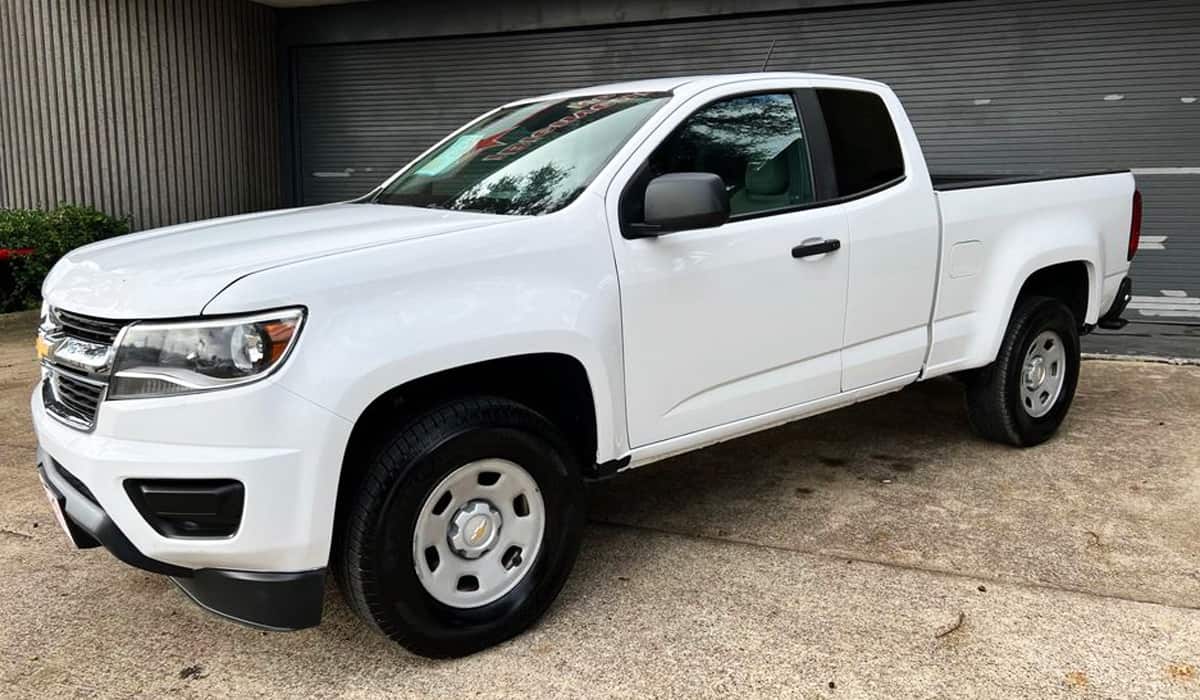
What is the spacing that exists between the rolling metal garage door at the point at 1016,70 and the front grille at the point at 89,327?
7.93 metres

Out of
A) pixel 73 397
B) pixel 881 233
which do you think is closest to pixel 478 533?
pixel 73 397

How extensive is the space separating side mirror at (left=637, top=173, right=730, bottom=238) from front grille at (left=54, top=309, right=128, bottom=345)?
64.6 inches

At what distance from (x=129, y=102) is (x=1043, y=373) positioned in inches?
399

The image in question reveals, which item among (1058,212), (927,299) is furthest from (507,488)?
(1058,212)

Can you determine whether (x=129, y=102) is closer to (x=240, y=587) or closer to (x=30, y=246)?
(x=30, y=246)

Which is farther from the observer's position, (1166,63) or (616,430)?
(1166,63)

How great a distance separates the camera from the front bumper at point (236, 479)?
2.54 metres

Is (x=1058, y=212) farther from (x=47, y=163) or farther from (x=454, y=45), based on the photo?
(x=47, y=163)

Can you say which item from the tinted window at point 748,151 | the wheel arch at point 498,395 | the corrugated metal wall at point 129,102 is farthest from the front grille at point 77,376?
the corrugated metal wall at point 129,102

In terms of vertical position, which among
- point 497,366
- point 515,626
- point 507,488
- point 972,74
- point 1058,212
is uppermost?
point 972,74

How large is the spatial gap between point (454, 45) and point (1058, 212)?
26.3 ft

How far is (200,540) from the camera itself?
2.62 meters

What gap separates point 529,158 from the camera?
12.2ft

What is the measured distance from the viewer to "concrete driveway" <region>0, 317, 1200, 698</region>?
2.95 metres
